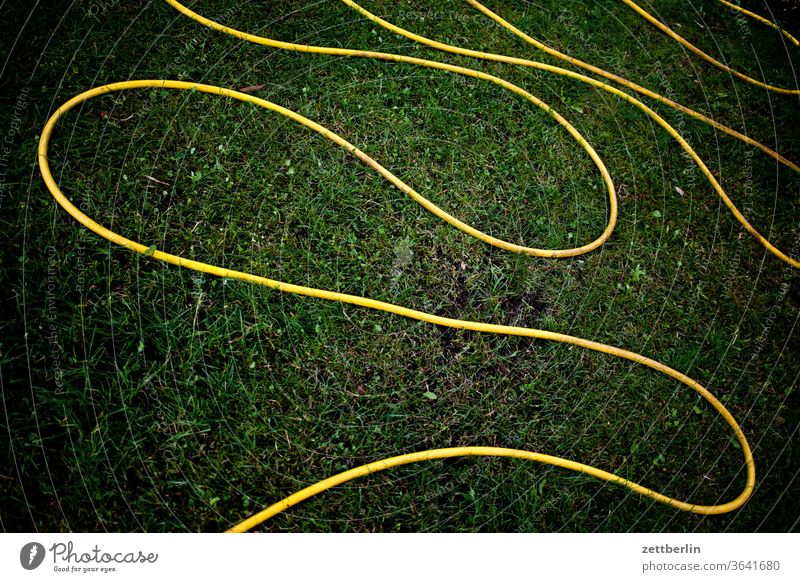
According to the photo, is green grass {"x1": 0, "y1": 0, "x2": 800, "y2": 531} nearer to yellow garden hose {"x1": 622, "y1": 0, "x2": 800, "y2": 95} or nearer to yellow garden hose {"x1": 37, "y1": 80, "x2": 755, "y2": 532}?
yellow garden hose {"x1": 37, "y1": 80, "x2": 755, "y2": 532}

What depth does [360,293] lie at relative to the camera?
7.98ft

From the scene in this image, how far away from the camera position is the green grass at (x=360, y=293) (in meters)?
2.03

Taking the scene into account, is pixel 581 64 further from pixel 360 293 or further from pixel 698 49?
pixel 360 293

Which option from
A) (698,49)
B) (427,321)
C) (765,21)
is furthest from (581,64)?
(427,321)

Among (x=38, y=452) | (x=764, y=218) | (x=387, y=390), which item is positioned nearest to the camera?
(x=38, y=452)

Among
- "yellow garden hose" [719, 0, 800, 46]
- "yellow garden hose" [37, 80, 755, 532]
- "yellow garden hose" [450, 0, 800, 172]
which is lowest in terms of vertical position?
"yellow garden hose" [37, 80, 755, 532]

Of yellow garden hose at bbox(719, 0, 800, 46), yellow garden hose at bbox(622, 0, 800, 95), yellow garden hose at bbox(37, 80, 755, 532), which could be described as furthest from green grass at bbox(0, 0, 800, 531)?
yellow garden hose at bbox(719, 0, 800, 46)

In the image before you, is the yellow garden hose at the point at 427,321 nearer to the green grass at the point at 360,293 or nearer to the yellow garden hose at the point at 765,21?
the green grass at the point at 360,293

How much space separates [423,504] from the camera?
206cm

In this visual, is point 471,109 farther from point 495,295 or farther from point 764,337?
point 764,337

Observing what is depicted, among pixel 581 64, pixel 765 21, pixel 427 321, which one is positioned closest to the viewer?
pixel 427 321

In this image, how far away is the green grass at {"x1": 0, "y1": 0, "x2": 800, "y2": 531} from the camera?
2025 mm

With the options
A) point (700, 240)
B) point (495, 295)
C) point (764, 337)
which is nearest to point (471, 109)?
point (495, 295)
